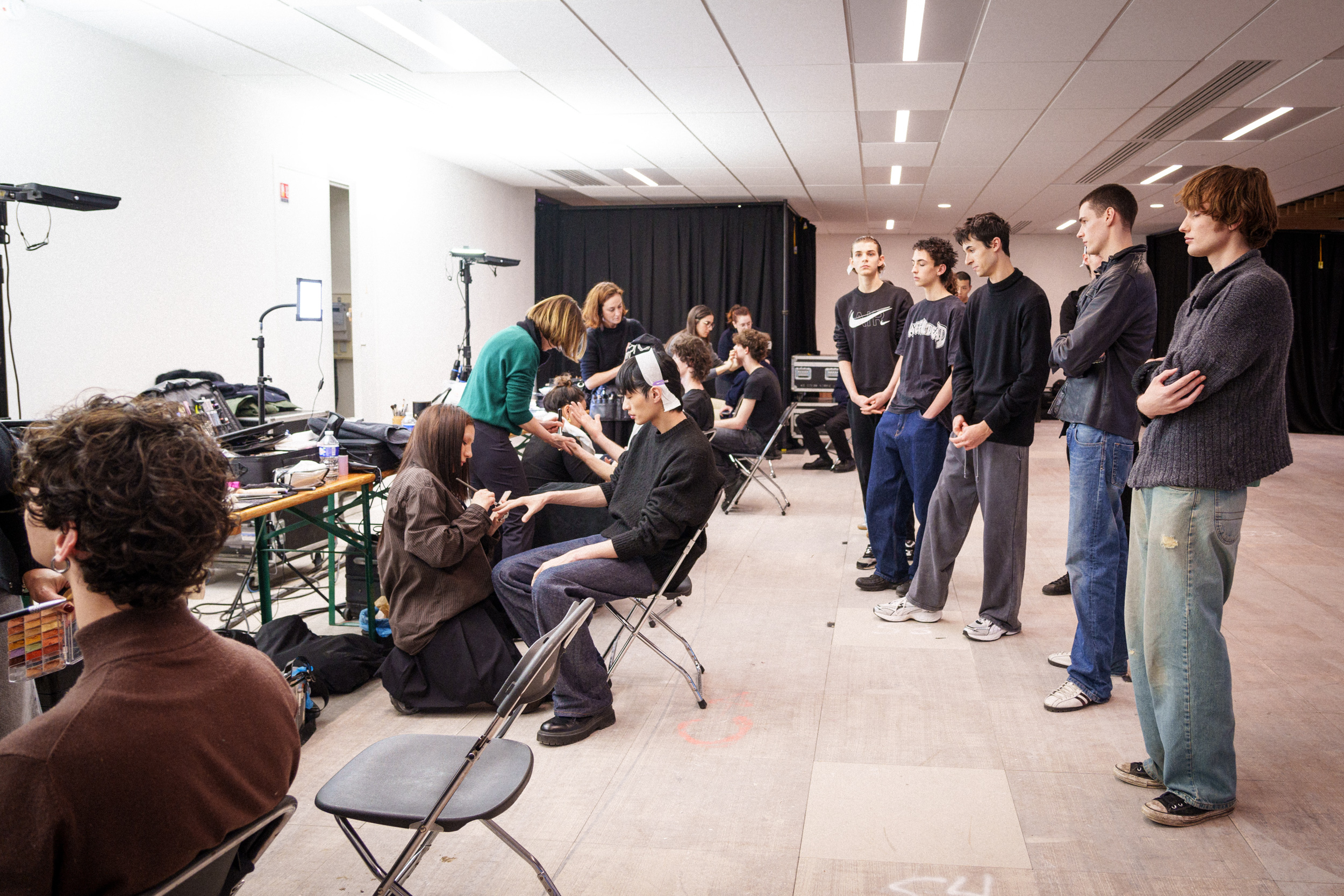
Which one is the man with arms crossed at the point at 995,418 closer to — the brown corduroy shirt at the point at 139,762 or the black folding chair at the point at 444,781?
the black folding chair at the point at 444,781

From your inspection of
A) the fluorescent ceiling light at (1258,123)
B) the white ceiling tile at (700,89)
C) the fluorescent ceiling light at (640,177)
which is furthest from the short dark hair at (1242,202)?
the fluorescent ceiling light at (640,177)

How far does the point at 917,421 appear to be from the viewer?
4109 mm

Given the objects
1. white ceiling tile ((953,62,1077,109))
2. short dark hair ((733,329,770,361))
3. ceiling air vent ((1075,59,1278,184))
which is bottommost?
short dark hair ((733,329,770,361))

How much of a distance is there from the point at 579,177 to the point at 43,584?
306 inches

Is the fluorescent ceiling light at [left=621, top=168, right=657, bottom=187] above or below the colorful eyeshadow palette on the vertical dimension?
above

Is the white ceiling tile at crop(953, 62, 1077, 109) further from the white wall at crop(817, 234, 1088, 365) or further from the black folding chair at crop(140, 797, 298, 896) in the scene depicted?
the white wall at crop(817, 234, 1088, 365)

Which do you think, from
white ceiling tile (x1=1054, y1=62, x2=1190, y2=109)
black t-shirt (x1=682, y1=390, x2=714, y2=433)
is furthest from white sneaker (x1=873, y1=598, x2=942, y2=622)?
white ceiling tile (x1=1054, y1=62, x2=1190, y2=109)

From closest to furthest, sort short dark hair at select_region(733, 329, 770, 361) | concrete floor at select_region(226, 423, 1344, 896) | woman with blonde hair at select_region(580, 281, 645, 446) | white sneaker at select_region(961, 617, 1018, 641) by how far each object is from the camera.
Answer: concrete floor at select_region(226, 423, 1344, 896) < white sneaker at select_region(961, 617, 1018, 641) < woman with blonde hair at select_region(580, 281, 645, 446) < short dark hair at select_region(733, 329, 770, 361)

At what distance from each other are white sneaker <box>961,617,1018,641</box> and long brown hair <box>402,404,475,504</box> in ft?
6.85

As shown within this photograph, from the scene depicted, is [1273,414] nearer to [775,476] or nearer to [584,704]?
[584,704]

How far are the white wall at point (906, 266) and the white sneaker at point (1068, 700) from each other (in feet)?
39.9

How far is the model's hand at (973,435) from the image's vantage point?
11.2 feet

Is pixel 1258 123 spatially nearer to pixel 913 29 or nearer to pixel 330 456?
pixel 913 29

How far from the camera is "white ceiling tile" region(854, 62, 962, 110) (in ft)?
17.0
